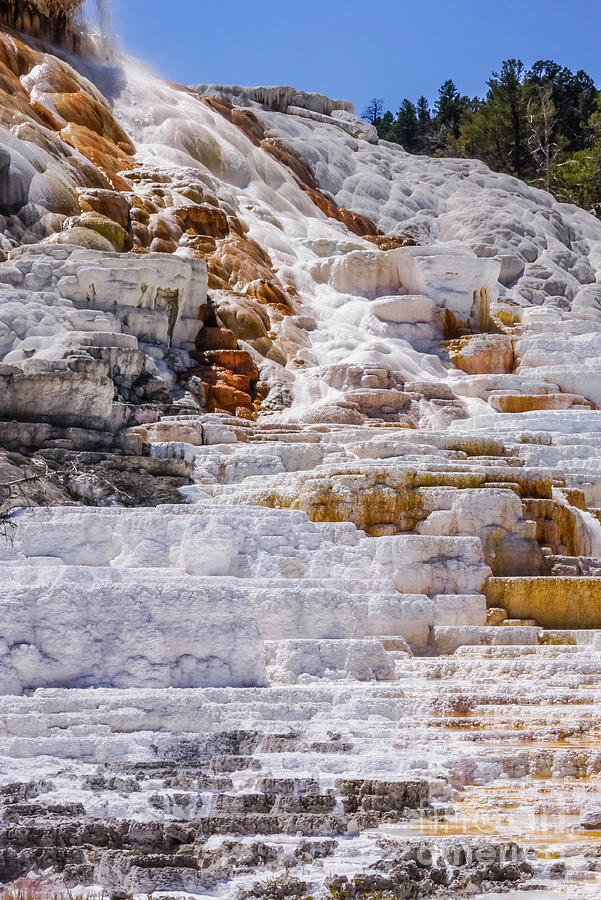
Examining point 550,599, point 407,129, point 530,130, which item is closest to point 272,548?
point 550,599

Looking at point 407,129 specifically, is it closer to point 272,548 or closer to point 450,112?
point 450,112

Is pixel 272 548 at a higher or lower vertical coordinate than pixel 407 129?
lower

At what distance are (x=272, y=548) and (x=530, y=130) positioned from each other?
3094cm

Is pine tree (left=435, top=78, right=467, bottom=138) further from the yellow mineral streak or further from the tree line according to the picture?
the yellow mineral streak

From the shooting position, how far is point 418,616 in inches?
344

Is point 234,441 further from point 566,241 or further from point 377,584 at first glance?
point 566,241

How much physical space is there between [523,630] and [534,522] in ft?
6.02

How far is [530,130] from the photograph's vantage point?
37.2 meters

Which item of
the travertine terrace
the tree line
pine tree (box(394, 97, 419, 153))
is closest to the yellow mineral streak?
the travertine terrace

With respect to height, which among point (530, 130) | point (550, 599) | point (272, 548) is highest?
point (530, 130)

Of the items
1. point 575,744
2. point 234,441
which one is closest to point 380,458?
point 234,441

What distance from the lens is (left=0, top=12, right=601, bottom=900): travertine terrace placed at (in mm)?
4621

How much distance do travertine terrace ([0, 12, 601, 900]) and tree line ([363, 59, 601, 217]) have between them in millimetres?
10793

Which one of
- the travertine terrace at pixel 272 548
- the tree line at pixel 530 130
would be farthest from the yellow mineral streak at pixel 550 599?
the tree line at pixel 530 130
